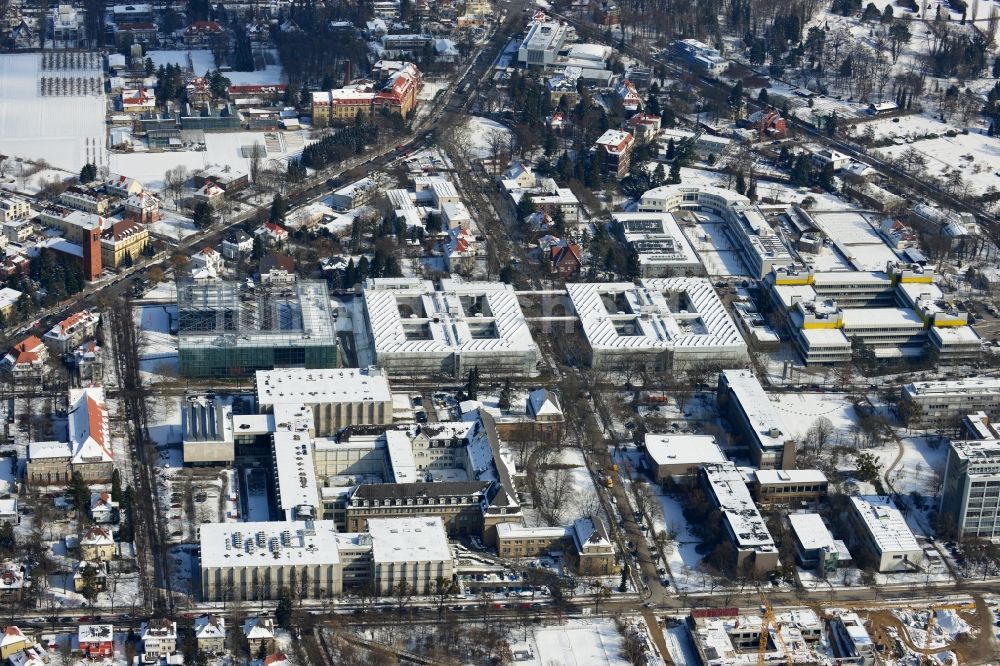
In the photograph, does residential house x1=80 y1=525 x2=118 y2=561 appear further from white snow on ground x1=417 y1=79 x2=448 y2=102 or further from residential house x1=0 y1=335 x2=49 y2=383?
white snow on ground x1=417 y1=79 x2=448 y2=102

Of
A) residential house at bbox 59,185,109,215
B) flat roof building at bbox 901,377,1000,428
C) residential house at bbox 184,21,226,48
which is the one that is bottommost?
flat roof building at bbox 901,377,1000,428

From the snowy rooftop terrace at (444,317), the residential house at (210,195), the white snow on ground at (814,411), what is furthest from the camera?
the residential house at (210,195)

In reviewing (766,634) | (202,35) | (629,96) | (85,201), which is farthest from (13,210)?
(766,634)

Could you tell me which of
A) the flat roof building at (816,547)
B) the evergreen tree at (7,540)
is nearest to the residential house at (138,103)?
the evergreen tree at (7,540)

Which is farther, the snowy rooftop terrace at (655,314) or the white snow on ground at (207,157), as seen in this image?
the white snow on ground at (207,157)

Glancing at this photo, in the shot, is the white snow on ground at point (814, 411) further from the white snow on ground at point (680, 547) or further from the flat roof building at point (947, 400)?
the white snow on ground at point (680, 547)

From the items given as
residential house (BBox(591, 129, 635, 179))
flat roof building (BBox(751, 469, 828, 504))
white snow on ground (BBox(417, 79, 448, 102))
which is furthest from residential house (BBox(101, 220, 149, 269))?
flat roof building (BBox(751, 469, 828, 504))
